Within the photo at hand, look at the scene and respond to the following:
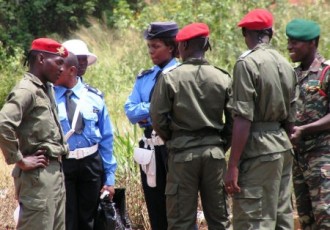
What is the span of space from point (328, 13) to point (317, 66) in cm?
841

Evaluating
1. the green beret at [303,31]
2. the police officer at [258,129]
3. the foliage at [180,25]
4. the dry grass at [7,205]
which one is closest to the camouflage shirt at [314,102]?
the green beret at [303,31]

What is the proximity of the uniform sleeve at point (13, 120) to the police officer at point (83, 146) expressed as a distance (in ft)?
2.71

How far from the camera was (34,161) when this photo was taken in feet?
16.2

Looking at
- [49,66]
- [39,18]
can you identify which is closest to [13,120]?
[49,66]

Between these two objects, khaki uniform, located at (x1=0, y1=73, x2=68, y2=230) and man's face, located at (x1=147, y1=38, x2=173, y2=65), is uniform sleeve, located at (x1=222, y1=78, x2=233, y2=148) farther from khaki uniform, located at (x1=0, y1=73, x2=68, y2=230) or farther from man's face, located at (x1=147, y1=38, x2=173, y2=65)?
khaki uniform, located at (x1=0, y1=73, x2=68, y2=230)

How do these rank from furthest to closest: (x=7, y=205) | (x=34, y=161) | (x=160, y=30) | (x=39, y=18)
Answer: (x=39, y=18)
(x=7, y=205)
(x=160, y=30)
(x=34, y=161)

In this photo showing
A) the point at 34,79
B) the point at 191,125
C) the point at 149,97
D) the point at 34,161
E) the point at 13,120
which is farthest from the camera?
the point at 149,97

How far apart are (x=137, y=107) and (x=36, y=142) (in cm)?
119

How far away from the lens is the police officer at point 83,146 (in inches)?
229

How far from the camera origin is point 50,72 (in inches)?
202

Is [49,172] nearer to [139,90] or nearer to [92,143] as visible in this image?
[92,143]

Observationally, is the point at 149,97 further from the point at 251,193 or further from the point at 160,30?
the point at 251,193

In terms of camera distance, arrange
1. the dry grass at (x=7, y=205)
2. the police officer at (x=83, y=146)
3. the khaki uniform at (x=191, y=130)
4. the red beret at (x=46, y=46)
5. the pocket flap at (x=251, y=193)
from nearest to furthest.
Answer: the red beret at (x=46, y=46)
the pocket flap at (x=251, y=193)
the khaki uniform at (x=191, y=130)
the police officer at (x=83, y=146)
the dry grass at (x=7, y=205)

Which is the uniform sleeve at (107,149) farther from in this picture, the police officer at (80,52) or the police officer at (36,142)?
the police officer at (36,142)
